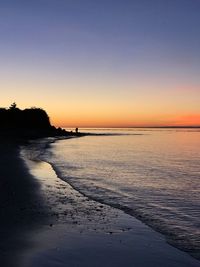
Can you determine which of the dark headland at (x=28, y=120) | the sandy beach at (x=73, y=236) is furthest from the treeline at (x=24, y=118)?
the sandy beach at (x=73, y=236)

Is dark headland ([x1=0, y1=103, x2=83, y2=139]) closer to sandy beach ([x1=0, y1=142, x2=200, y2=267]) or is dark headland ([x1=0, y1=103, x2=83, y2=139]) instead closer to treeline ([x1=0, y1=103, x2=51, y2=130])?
treeline ([x1=0, y1=103, x2=51, y2=130])

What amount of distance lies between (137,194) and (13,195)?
652 centimetres

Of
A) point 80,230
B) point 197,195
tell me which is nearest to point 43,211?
point 80,230

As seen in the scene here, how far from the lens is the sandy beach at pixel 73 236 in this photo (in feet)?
31.2

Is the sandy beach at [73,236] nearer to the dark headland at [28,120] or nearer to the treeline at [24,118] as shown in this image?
the dark headland at [28,120]

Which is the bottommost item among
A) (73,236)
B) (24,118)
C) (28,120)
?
(73,236)

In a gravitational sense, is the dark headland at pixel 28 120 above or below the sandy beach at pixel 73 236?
above

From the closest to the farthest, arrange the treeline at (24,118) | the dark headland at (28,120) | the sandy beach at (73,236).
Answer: the sandy beach at (73,236), the dark headland at (28,120), the treeline at (24,118)

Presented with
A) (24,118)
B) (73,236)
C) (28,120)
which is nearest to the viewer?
(73,236)

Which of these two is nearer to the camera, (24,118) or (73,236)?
(73,236)

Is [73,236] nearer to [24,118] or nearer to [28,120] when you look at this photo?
[24,118]

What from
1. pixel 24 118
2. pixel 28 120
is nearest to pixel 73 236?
pixel 24 118

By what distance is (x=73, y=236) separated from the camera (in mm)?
11547

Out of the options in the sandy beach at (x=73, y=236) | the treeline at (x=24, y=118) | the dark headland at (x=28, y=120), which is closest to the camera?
the sandy beach at (x=73, y=236)
